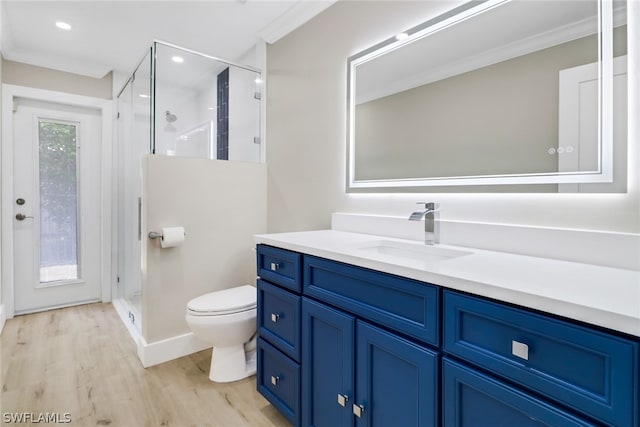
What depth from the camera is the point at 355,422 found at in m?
1.21

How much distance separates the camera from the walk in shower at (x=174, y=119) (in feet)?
7.64

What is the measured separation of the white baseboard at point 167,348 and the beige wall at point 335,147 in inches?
40.5

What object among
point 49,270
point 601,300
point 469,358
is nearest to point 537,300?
point 601,300

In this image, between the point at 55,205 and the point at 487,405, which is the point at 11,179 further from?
the point at 487,405

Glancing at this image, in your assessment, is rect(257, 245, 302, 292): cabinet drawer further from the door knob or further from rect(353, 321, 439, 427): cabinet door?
the door knob

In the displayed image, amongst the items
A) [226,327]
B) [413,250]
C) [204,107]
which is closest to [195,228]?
[226,327]

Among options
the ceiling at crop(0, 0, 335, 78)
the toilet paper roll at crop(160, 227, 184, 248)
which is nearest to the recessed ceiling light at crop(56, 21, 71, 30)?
the ceiling at crop(0, 0, 335, 78)

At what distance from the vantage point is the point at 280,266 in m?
1.58

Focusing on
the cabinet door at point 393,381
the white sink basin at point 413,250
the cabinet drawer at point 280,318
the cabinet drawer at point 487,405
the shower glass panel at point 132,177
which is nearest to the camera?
the cabinet drawer at point 487,405

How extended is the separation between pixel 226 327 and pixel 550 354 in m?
1.67

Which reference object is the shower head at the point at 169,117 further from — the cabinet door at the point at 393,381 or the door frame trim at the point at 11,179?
the cabinet door at the point at 393,381

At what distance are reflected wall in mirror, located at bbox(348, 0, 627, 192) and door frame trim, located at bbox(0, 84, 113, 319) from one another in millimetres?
2912

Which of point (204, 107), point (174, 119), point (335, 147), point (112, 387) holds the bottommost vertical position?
point (112, 387)

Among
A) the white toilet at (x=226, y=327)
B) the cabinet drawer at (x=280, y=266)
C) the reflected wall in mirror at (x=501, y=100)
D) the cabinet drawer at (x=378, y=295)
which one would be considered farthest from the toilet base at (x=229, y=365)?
the reflected wall in mirror at (x=501, y=100)
